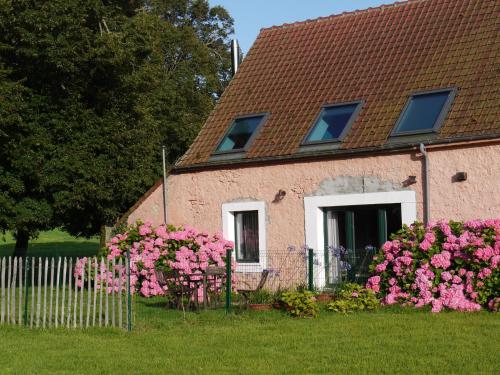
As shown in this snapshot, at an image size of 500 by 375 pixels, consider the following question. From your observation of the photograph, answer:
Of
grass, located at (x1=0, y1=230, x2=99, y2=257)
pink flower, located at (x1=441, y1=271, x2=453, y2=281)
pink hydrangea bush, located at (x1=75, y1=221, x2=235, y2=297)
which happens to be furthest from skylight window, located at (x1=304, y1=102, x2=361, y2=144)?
grass, located at (x1=0, y1=230, x2=99, y2=257)

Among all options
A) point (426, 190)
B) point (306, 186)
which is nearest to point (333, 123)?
point (306, 186)

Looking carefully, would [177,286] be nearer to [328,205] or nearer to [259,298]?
[259,298]

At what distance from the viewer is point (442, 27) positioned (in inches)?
799

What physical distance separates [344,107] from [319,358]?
9.97 meters

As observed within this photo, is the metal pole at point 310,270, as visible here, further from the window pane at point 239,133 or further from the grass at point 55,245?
the grass at point 55,245

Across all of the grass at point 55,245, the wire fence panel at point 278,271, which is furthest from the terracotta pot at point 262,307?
the grass at point 55,245

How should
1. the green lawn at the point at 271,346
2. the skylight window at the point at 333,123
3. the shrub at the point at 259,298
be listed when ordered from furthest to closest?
the skylight window at the point at 333,123 < the shrub at the point at 259,298 < the green lawn at the point at 271,346

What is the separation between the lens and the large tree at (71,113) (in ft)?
71.7

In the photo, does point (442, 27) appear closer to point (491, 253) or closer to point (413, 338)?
point (491, 253)

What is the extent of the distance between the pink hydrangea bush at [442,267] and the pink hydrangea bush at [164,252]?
4429 millimetres

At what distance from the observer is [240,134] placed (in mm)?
21094

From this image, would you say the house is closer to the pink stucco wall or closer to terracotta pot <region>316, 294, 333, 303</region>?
the pink stucco wall

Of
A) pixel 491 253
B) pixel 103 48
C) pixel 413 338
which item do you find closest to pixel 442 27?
pixel 491 253

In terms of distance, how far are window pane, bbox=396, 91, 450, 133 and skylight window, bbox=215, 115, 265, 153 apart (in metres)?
3.91
